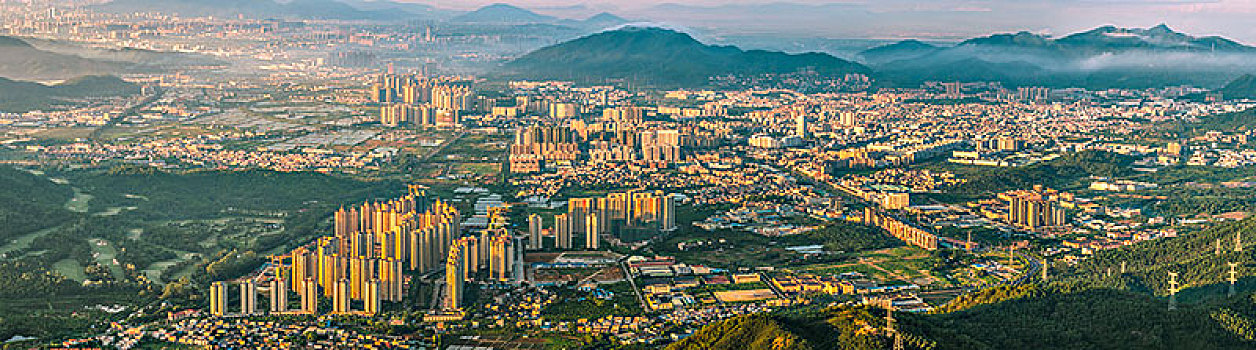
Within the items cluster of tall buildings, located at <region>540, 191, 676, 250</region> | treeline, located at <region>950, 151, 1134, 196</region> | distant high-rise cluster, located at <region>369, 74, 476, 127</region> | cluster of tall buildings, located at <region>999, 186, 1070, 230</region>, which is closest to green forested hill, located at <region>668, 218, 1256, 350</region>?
cluster of tall buildings, located at <region>999, 186, 1070, 230</region>

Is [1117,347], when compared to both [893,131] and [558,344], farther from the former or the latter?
[893,131]

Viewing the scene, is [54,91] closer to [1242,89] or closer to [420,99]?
[420,99]

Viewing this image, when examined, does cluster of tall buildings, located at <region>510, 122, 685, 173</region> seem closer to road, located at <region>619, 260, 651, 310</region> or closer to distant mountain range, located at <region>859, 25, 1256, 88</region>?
road, located at <region>619, 260, 651, 310</region>

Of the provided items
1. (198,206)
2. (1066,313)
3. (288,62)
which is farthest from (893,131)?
(1066,313)

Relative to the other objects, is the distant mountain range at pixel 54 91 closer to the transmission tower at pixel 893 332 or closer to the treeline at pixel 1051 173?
the treeline at pixel 1051 173

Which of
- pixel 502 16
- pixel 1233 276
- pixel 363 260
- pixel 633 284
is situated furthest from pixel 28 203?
pixel 502 16

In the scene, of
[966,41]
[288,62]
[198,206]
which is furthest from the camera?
[966,41]
